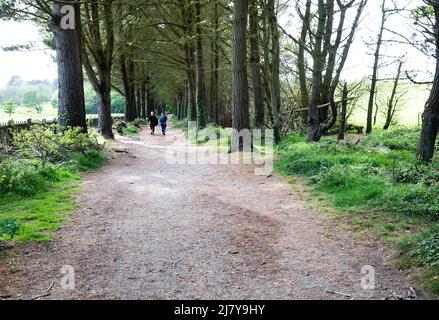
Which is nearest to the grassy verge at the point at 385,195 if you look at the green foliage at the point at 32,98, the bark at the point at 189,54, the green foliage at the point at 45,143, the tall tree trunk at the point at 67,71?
the green foliage at the point at 45,143

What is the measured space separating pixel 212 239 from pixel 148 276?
1433mm

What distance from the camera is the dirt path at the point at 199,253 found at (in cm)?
405

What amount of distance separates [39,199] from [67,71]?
21.4 ft

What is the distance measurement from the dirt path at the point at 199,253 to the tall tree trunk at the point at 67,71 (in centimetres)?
515

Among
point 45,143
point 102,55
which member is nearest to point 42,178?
point 45,143

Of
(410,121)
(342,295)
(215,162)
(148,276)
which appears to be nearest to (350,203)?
(342,295)

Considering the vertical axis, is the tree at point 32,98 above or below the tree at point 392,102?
above

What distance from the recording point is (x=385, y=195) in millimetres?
6660

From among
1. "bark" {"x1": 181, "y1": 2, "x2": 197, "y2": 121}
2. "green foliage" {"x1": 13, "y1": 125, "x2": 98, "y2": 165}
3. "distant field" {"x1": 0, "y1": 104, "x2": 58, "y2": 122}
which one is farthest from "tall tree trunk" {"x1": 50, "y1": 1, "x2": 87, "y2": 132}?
"distant field" {"x1": 0, "y1": 104, "x2": 58, "y2": 122}

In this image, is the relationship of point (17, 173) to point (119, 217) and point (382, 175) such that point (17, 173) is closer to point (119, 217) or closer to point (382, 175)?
point (119, 217)

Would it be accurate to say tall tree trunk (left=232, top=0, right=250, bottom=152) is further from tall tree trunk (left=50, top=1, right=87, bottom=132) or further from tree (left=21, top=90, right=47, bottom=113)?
tree (left=21, top=90, right=47, bottom=113)

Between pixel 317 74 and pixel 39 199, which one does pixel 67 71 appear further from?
pixel 317 74

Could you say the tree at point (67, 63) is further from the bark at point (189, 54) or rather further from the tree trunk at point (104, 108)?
the bark at point (189, 54)

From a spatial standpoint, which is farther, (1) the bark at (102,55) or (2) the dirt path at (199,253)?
(1) the bark at (102,55)
